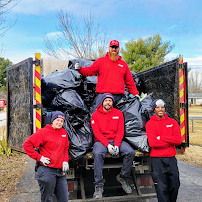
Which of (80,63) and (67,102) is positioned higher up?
(80,63)

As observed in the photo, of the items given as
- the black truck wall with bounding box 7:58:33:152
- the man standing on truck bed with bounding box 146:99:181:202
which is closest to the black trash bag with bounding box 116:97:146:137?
the man standing on truck bed with bounding box 146:99:181:202

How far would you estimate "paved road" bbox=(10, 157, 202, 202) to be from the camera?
12.3 ft

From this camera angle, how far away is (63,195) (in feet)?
8.29

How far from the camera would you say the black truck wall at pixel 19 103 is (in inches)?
116

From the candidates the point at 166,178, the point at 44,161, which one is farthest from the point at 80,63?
the point at 166,178

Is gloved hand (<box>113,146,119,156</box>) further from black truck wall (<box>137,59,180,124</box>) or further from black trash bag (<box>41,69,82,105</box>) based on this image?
black trash bag (<box>41,69,82,105</box>)

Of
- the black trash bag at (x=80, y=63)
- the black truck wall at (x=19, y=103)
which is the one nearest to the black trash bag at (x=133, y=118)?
the black truck wall at (x=19, y=103)

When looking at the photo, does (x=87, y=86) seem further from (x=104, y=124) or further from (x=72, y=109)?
(x=104, y=124)

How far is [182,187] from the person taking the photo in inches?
169

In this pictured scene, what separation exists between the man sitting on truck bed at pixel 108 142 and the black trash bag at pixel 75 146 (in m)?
0.17

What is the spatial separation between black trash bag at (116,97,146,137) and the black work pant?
0.47 meters

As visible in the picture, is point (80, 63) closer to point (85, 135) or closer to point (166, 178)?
point (85, 135)

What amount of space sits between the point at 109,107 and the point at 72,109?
1.82ft

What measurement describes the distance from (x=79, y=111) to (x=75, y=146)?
0.66 m
